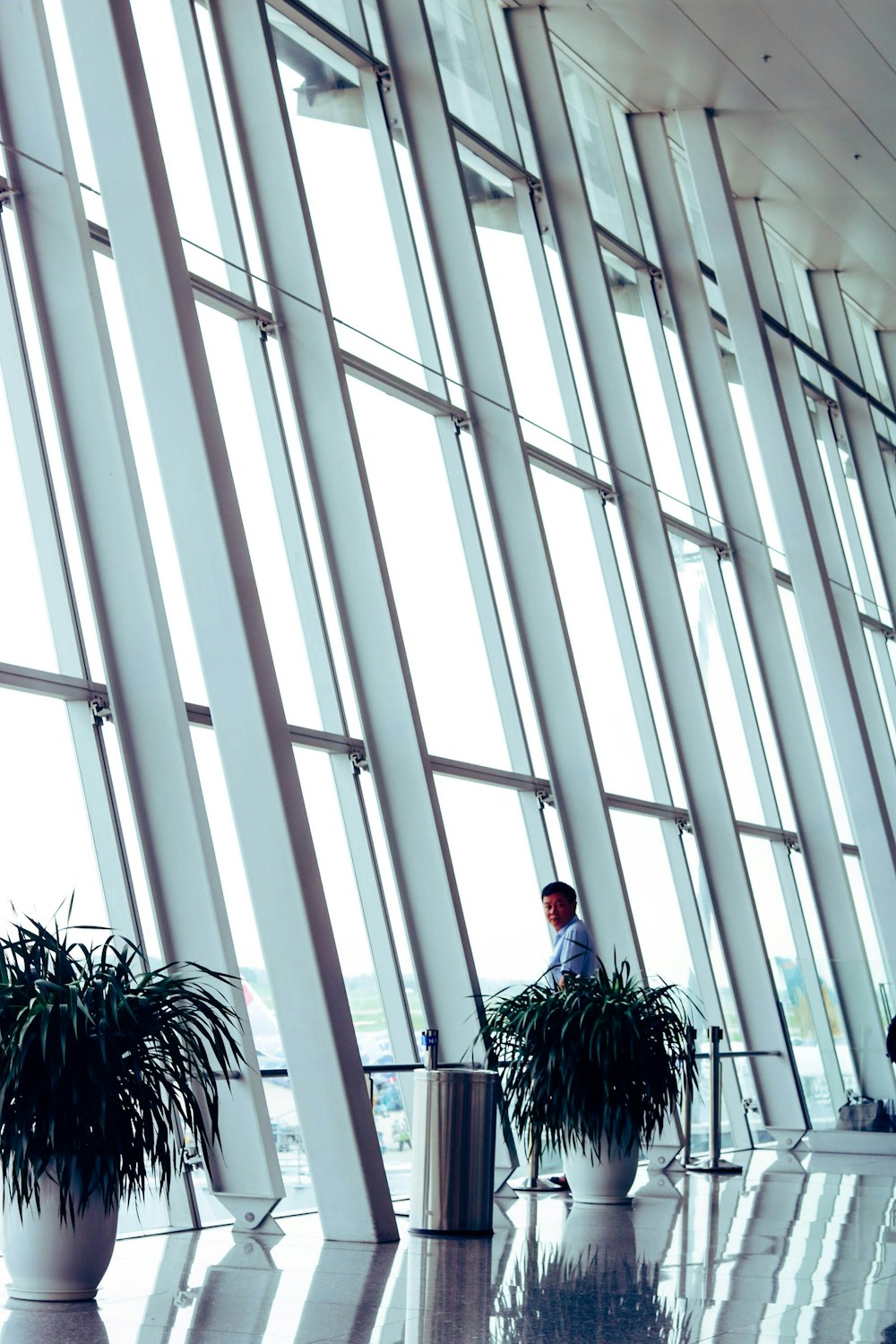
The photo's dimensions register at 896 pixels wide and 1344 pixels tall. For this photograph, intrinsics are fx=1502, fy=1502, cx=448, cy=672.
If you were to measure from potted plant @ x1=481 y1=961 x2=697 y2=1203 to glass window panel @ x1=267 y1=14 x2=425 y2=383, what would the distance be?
3867 millimetres

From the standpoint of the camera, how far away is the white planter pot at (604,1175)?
6441 millimetres

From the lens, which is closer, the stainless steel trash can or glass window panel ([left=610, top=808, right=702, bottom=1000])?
the stainless steel trash can

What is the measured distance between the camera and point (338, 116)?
9.01m

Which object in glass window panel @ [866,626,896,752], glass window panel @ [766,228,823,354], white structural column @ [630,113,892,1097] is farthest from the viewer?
glass window panel @ [866,626,896,752]

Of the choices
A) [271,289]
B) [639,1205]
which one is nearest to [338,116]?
[271,289]

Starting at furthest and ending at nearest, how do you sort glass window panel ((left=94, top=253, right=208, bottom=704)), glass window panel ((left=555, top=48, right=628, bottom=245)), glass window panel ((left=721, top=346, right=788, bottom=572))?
1. glass window panel ((left=721, top=346, right=788, bottom=572))
2. glass window panel ((left=555, top=48, right=628, bottom=245))
3. glass window panel ((left=94, top=253, right=208, bottom=704))

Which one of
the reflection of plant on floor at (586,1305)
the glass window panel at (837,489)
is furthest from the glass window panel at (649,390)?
the reflection of plant on floor at (586,1305)

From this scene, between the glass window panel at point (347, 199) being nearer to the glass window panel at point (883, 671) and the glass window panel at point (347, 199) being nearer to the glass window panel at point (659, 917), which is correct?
the glass window panel at point (659, 917)

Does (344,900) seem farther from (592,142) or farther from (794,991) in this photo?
(592,142)

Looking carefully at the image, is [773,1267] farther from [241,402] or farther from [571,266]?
[571,266]

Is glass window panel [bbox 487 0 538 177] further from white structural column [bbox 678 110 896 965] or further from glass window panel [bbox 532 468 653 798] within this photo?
glass window panel [bbox 532 468 653 798]

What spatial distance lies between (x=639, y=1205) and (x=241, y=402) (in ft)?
13.9

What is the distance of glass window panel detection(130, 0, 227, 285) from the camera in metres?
7.55

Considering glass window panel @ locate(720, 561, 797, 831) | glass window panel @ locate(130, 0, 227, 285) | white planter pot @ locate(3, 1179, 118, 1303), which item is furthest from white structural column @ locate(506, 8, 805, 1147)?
white planter pot @ locate(3, 1179, 118, 1303)
